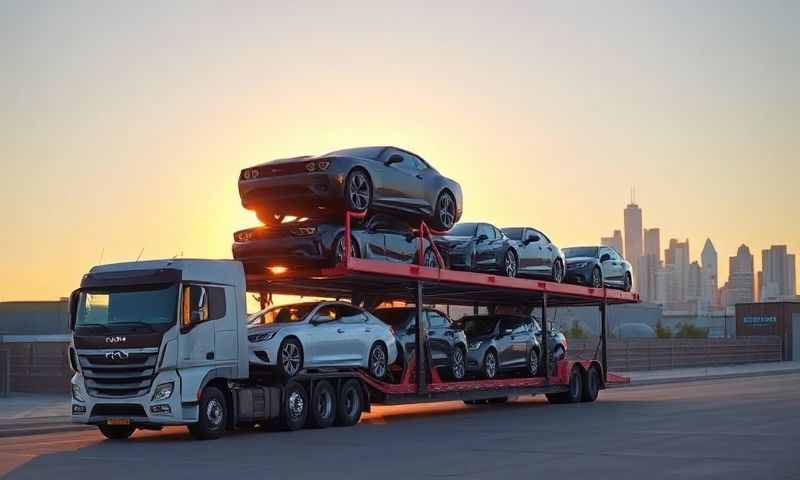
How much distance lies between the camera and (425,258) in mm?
21141

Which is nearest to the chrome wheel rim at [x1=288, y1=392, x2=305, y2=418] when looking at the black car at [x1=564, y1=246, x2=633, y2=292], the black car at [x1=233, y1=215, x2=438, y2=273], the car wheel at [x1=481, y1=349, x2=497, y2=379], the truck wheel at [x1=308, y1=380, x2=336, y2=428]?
the truck wheel at [x1=308, y1=380, x2=336, y2=428]

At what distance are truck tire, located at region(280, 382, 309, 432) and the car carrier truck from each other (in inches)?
0.6

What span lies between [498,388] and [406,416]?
2011mm

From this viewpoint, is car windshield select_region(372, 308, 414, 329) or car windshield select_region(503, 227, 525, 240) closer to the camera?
car windshield select_region(372, 308, 414, 329)

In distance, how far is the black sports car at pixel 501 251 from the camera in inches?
879

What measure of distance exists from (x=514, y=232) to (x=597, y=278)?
435cm

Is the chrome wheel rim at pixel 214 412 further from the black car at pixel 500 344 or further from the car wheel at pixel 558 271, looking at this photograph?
the car wheel at pixel 558 271

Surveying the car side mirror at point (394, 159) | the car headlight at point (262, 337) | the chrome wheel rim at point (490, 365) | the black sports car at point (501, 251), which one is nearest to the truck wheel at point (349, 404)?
the car headlight at point (262, 337)

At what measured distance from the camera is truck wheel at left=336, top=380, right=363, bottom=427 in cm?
1959

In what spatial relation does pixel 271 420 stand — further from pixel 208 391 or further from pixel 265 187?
pixel 265 187

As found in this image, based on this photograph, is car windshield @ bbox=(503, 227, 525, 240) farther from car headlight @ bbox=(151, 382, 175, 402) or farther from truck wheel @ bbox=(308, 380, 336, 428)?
car headlight @ bbox=(151, 382, 175, 402)

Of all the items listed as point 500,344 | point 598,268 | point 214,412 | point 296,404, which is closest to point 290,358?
point 296,404

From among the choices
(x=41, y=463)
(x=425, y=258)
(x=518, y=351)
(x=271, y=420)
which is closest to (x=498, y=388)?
(x=518, y=351)

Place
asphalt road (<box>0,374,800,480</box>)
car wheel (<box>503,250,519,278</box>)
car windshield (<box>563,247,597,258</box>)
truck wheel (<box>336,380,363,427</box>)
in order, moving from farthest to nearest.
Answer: car windshield (<box>563,247,597,258</box>), car wheel (<box>503,250,519,278</box>), truck wheel (<box>336,380,363,427</box>), asphalt road (<box>0,374,800,480</box>)
